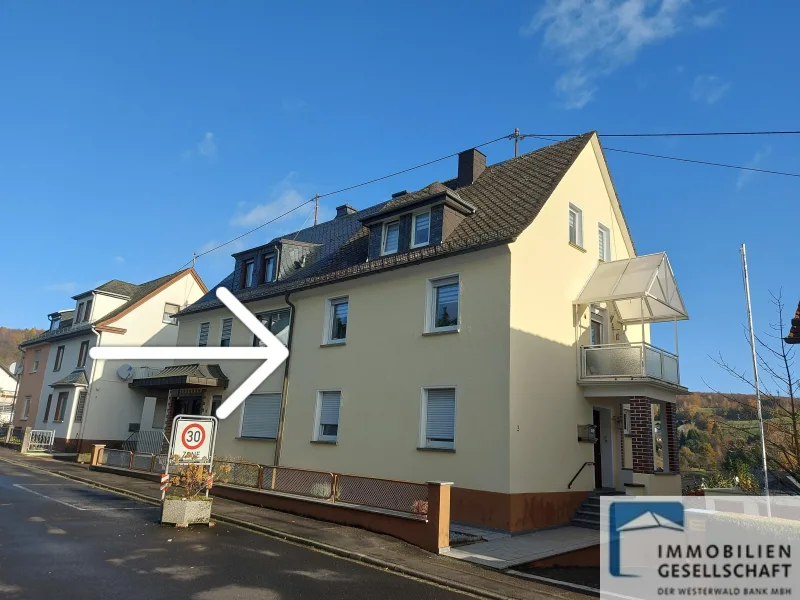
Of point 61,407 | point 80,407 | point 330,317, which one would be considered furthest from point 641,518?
point 61,407

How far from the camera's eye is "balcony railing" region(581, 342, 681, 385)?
14.9 m

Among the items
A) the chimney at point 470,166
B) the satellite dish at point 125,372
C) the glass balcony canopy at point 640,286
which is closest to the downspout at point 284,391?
the chimney at point 470,166

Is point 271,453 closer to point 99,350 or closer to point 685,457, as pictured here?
point 99,350

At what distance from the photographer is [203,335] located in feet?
78.5

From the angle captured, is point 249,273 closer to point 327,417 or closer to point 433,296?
point 327,417

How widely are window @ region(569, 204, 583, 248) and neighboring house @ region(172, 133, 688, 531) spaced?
0.13 ft

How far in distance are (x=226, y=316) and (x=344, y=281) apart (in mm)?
7292

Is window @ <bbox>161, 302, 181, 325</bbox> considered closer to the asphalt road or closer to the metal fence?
the metal fence

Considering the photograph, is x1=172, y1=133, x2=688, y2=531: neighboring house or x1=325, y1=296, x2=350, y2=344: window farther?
x1=325, y1=296, x2=350, y2=344: window

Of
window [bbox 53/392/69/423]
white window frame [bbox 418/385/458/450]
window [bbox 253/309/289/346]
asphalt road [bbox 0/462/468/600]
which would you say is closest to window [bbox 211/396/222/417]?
window [bbox 253/309/289/346]

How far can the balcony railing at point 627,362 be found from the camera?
49.0 ft

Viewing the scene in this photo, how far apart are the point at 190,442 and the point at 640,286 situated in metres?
12.1

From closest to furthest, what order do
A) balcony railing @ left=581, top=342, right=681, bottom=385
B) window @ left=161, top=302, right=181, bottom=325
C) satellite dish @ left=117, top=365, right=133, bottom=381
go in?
1. balcony railing @ left=581, top=342, right=681, bottom=385
2. satellite dish @ left=117, top=365, right=133, bottom=381
3. window @ left=161, top=302, right=181, bottom=325

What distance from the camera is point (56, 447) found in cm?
2984
